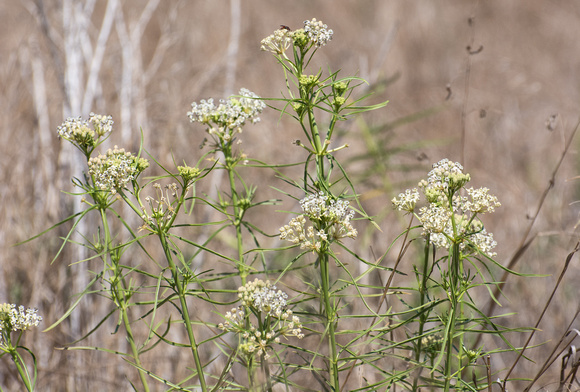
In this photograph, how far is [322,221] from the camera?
1.30 metres

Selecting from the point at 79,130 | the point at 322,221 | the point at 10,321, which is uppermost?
the point at 79,130

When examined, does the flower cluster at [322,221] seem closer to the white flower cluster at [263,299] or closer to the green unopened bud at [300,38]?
the white flower cluster at [263,299]

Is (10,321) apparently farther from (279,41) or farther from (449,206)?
(449,206)

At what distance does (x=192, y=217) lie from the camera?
13.0ft

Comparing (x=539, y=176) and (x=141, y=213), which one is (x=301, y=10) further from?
(x=141, y=213)

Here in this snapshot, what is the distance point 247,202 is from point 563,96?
623 cm

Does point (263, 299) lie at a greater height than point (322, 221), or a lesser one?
lesser

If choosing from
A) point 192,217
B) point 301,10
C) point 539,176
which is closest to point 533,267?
point 539,176

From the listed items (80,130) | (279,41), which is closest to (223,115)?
(279,41)

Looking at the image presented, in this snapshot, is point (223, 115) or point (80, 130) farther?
point (223, 115)

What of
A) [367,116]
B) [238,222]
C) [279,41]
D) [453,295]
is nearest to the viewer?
[453,295]

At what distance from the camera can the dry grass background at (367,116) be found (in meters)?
3.26

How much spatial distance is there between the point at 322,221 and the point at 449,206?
0.29 m

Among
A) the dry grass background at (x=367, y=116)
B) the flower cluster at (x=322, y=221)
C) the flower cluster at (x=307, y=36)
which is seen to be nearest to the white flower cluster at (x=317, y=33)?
the flower cluster at (x=307, y=36)
